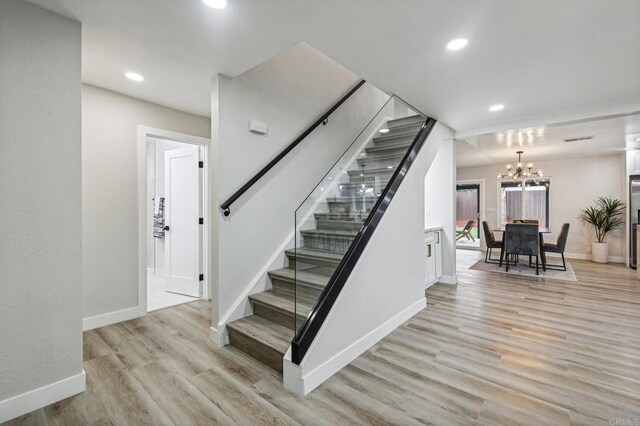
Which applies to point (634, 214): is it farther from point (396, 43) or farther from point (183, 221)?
point (183, 221)

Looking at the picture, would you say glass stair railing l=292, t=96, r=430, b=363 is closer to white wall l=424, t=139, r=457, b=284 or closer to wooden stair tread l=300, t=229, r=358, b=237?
wooden stair tread l=300, t=229, r=358, b=237

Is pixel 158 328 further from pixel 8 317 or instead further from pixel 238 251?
pixel 8 317

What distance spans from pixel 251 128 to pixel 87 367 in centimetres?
244

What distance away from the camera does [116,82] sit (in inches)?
114

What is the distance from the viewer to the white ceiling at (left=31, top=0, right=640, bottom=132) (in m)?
1.80

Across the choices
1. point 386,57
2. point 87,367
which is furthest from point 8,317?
point 386,57

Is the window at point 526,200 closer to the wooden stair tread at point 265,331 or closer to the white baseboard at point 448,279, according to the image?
the white baseboard at point 448,279

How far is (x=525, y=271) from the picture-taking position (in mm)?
5758

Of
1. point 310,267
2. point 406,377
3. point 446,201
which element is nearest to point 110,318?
point 310,267

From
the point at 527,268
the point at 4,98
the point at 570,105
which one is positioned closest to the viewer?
the point at 4,98

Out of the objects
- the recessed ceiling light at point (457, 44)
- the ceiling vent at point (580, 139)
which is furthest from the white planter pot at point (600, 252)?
the recessed ceiling light at point (457, 44)

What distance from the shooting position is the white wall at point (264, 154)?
2695 millimetres

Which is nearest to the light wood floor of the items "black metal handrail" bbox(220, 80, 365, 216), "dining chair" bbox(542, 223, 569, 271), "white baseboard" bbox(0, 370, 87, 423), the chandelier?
"white baseboard" bbox(0, 370, 87, 423)

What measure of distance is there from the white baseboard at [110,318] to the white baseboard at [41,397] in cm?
123
